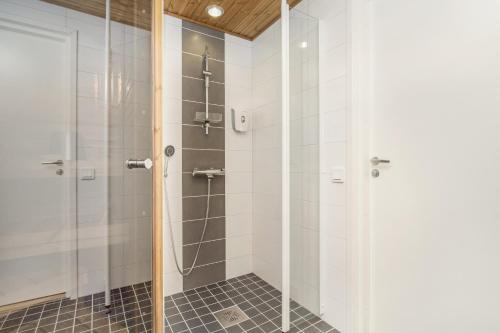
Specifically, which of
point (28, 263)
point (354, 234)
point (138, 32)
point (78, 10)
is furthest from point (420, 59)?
point (28, 263)

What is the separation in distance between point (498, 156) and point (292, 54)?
1146 millimetres

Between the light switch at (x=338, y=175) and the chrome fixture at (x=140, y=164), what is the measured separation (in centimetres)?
111

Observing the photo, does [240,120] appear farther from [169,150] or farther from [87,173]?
[87,173]

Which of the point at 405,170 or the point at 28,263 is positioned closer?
the point at 405,170

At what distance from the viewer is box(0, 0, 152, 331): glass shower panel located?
3.91 ft

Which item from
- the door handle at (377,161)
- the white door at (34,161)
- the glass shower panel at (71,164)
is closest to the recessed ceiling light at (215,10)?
the glass shower panel at (71,164)

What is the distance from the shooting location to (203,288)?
2.03 metres

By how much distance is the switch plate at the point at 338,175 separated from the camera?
1479 millimetres

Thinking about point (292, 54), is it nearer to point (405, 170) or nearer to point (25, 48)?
point (405, 170)

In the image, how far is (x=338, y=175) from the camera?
1497mm

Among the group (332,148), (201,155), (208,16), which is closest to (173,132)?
(201,155)

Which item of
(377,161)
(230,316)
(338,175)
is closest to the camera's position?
(377,161)

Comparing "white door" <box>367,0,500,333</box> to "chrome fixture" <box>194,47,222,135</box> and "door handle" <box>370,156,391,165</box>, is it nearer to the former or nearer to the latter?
"door handle" <box>370,156,391,165</box>

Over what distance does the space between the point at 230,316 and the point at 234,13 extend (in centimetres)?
235
